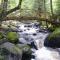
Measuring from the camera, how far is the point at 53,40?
62.7 inches

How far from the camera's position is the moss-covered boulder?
1.58 metres

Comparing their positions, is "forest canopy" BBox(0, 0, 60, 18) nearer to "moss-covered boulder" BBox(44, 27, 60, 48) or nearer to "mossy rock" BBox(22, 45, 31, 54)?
"moss-covered boulder" BBox(44, 27, 60, 48)

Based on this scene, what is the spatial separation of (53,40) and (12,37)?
14.2 inches

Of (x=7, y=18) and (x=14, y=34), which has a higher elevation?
(x=7, y=18)

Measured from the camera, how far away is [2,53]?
1567 mm

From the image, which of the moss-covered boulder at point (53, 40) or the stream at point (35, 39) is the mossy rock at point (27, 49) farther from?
the moss-covered boulder at point (53, 40)

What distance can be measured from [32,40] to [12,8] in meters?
0.33

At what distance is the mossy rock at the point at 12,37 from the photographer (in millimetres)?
1545

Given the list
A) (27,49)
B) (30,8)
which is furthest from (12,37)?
(30,8)

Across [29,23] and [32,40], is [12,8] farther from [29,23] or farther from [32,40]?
[32,40]

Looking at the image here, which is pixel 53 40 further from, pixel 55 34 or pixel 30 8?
pixel 30 8

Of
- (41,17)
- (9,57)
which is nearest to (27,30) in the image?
(41,17)

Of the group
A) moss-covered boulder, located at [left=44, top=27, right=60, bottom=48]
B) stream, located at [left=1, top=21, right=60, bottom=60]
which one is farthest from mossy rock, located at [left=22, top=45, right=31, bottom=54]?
moss-covered boulder, located at [left=44, top=27, right=60, bottom=48]

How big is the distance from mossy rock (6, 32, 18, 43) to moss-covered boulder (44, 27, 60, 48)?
0.26m
